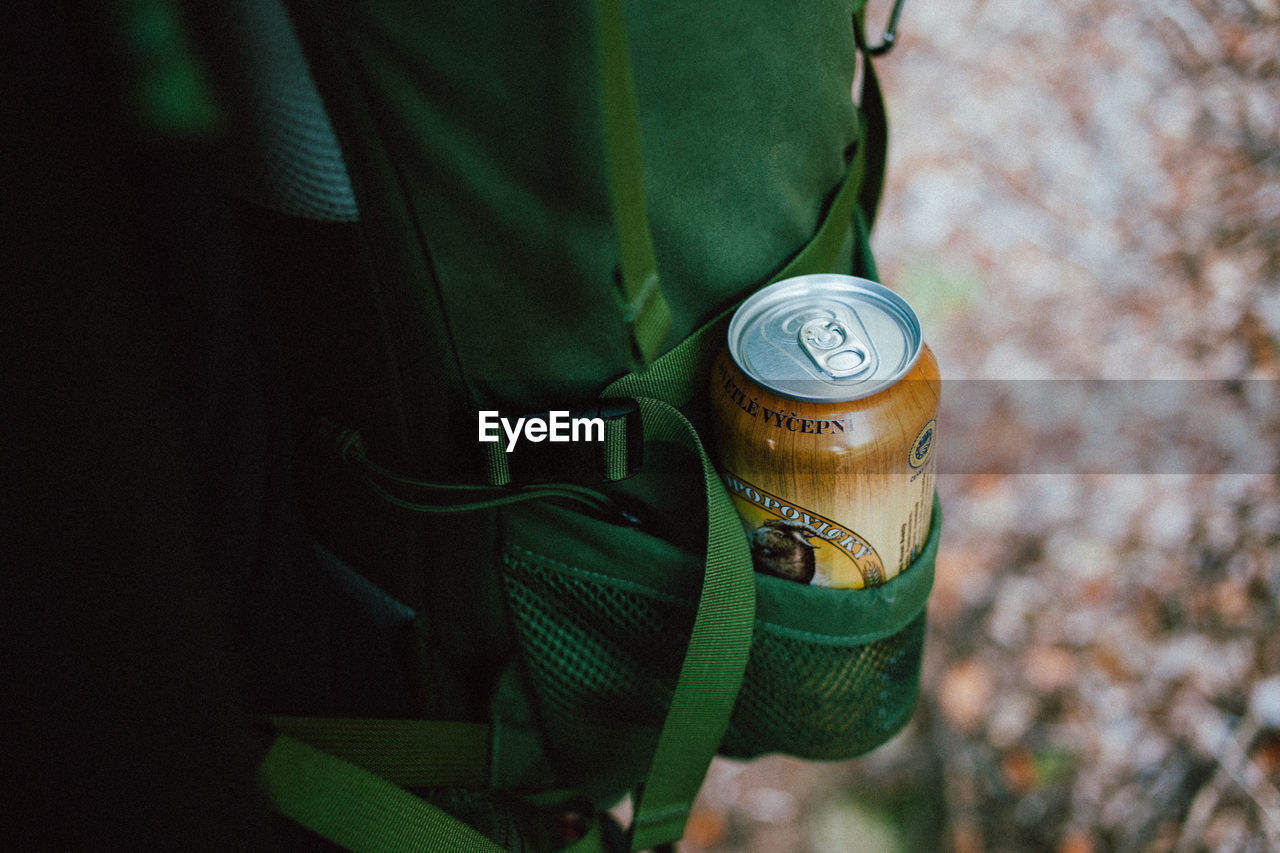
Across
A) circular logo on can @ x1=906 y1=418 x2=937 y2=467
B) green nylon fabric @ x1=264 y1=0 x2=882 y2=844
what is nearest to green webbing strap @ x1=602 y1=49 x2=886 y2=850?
green nylon fabric @ x1=264 y1=0 x2=882 y2=844

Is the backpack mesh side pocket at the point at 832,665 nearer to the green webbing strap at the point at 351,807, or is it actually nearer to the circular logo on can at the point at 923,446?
the circular logo on can at the point at 923,446

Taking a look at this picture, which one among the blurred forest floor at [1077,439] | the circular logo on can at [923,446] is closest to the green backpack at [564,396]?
the circular logo on can at [923,446]

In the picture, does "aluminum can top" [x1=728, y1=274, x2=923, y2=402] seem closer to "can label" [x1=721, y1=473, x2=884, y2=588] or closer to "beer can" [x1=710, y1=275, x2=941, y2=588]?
"beer can" [x1=710, y1=275, x2=941, y2=588]

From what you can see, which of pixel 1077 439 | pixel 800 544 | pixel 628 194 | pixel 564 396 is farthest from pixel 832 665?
pixel 1077 439

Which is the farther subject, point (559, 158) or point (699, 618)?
point (699, 618)

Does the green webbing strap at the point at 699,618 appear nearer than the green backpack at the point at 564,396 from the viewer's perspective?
No

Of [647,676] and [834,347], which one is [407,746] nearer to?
[647,676]

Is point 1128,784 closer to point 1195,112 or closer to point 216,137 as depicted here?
point 216,137

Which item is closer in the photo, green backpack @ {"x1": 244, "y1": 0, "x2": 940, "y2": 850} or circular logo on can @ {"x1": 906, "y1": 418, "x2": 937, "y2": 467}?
green backpack @ {"x1": 244, "y1": 0, "x2": 940, "y2": 850}
